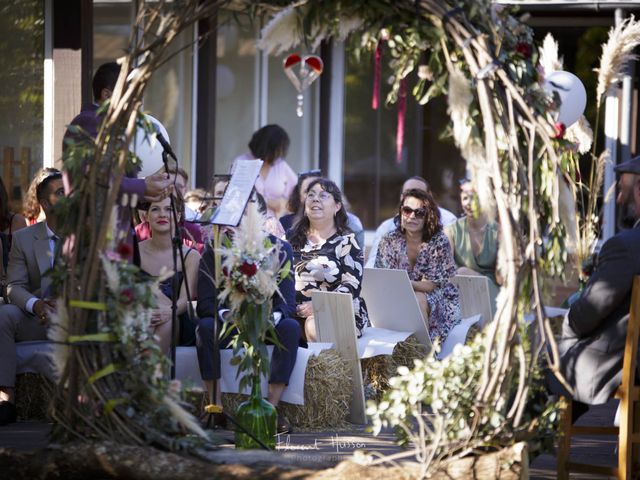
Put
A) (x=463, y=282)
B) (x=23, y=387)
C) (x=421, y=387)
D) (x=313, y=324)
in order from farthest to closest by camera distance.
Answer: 1. (x=463, y=282)
2. (x=313, y=324)
3. (x=23, y=387)
4. (x=421, y=387)

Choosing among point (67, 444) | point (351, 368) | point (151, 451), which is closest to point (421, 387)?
point (151, 451)

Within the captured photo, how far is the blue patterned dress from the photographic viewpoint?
7.88 m

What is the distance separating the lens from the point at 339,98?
1186cm

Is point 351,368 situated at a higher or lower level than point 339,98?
lower

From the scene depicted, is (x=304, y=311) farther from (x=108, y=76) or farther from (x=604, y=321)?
(x=604, y=321)

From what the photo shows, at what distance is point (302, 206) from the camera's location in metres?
7.88

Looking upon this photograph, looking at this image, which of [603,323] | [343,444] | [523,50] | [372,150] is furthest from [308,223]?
[372,150]

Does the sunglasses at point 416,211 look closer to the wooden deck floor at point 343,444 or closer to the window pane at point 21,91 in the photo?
the wooden deck floor at point 343,444

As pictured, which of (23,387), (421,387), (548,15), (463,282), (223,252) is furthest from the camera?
(548,15)

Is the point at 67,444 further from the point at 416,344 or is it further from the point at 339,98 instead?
the point at 339,98

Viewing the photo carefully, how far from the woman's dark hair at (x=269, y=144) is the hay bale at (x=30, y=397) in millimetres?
3369

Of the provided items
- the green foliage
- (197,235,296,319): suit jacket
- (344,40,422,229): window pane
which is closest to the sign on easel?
Answer: (197,235,296,319): suit jacket

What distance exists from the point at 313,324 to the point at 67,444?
9.96ft

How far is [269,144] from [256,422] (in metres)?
4.30
